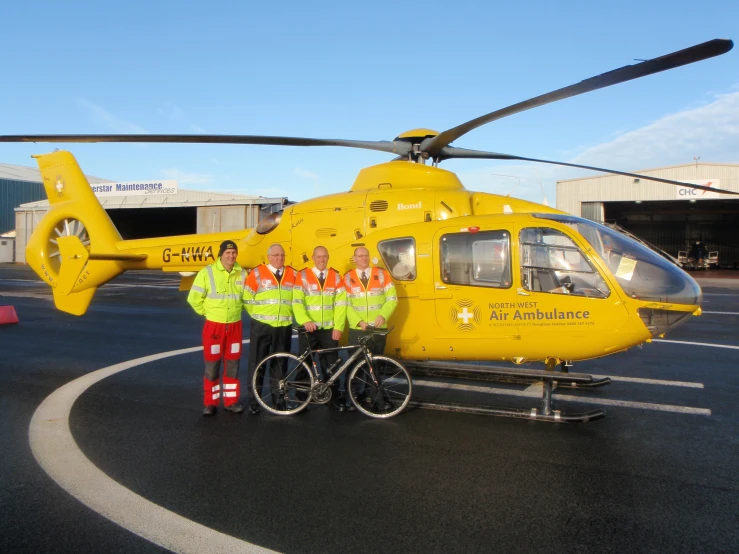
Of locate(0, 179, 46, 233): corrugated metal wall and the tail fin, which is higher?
locate(0, 179, 46, 233): corrugated metal wall

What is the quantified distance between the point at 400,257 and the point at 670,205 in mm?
47678

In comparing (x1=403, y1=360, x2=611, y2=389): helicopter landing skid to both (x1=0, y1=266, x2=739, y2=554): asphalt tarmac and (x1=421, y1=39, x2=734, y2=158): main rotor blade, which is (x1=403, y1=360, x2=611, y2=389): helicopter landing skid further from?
(x1=421, y1=39, x2=734, y2=158): main rotor blade

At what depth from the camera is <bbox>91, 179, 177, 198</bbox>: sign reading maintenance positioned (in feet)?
156

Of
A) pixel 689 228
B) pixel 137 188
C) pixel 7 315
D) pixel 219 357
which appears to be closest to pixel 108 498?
pixel 219 357

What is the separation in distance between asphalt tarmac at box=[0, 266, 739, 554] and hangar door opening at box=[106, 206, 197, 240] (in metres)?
48.1

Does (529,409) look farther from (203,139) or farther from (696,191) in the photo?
(696,191)

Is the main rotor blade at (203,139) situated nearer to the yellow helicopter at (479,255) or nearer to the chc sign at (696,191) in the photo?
the yellow helicopter at (479,255)

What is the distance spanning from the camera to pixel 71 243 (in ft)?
32.1

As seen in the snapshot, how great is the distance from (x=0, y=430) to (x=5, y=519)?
7.60ft

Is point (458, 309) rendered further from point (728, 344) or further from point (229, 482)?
point (728, 344)

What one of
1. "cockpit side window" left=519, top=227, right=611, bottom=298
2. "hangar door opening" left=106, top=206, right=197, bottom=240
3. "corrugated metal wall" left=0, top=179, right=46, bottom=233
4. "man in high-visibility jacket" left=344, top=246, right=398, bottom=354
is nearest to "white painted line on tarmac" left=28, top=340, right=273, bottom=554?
"man in high-visibility jacket" left=344, top=246, right=398, bottom=354

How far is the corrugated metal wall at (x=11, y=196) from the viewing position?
66750mm

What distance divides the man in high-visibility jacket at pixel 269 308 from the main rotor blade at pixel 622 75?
2.77m

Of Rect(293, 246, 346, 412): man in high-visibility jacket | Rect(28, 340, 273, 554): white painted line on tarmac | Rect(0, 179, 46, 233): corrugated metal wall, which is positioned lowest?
Rect(28, 340, 273, 554): white painted line on tarmac
